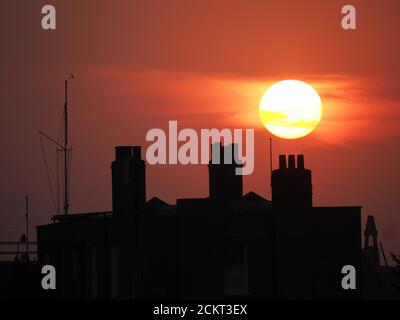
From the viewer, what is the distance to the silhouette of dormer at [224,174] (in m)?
70.1

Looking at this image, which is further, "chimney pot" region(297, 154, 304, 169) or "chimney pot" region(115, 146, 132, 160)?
"chimney pot" region(115, 146, 132, 160)

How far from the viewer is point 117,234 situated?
228ft

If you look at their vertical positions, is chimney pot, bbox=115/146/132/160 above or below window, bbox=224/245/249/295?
above

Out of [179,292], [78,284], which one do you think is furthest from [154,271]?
[78,284]

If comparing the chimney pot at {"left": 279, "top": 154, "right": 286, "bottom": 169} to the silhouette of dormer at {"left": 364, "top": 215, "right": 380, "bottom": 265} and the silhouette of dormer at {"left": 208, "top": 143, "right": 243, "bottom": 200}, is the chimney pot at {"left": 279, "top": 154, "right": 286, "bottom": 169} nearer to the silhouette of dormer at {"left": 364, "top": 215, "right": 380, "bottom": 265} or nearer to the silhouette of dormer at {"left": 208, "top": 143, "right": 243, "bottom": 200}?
the silhouette of dormer at {"left": 208, "top": 143, "right": 243, "bottom": 200}

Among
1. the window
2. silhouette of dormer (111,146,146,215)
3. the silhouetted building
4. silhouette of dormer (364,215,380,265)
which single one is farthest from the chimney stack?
silhouette of dormer (364,215,380,265)

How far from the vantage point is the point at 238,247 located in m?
65.9

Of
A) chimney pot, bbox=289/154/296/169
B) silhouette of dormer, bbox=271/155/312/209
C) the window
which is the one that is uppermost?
chimney pot, bbox=289/154/296/169

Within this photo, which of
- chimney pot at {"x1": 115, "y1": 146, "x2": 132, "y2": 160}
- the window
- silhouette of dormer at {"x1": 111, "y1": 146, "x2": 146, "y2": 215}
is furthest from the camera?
chimney pot at {"x1": 115, "y1": 146, "x2": 132, "y2": 160}

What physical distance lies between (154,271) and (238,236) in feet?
15.2

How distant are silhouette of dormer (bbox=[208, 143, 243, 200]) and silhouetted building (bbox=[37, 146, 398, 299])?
561 millimetres

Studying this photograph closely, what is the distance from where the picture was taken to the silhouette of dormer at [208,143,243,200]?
70.1 m

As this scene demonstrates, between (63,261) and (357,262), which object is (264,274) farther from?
(63,261)
